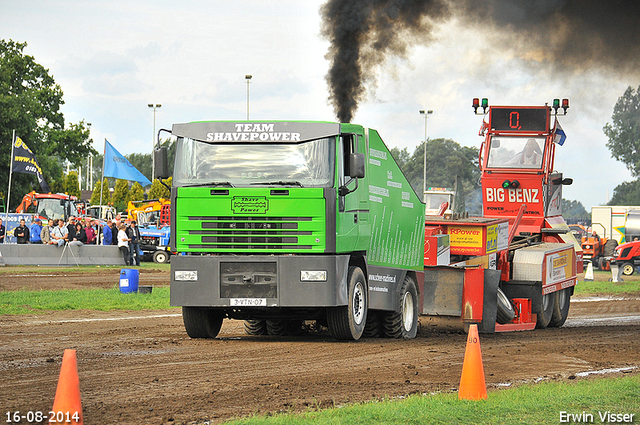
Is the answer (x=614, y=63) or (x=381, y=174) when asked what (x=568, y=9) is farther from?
(x=381, y=174)

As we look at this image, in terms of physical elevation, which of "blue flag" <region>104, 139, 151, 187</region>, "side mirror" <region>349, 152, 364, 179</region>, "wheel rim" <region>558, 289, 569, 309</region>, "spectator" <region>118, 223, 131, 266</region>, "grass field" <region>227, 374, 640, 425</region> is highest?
"blue flag" <region>104, 139, 151, 187</region>

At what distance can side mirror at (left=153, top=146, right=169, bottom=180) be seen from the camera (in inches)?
456

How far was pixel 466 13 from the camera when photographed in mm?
15109

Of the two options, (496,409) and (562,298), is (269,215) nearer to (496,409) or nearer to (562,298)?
(496,409)

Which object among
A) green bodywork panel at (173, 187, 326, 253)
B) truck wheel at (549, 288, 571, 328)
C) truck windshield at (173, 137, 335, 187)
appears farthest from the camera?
truck wheel at (549, 288, 571, 328)

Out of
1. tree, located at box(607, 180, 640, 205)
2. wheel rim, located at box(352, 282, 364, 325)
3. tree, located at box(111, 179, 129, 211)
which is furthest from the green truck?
tree, located at box(607, 180, 640, 205)

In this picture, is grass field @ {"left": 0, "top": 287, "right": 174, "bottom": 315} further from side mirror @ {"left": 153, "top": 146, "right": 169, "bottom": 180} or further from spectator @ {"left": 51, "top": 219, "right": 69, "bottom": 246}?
spectator @ {"left": 51, "top": 219, "right": 69, "bottom": 246}

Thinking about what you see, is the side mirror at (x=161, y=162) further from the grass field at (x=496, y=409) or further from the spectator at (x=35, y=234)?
the spectator at (x=35, y=234)

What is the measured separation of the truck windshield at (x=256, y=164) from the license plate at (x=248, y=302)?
161cm

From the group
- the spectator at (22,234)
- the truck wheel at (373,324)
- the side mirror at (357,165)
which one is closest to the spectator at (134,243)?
the spectator at (22,234)

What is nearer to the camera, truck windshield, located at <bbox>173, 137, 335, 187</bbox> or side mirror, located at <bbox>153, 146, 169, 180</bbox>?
truck windshield, located at <bbox>173, 137, 335, 187</bbox>

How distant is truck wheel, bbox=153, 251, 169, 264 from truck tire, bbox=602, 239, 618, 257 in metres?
22.3

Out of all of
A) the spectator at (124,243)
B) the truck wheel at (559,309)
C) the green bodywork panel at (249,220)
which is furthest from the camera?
the spectator at (124,243)

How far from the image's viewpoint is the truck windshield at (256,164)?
444 inches
